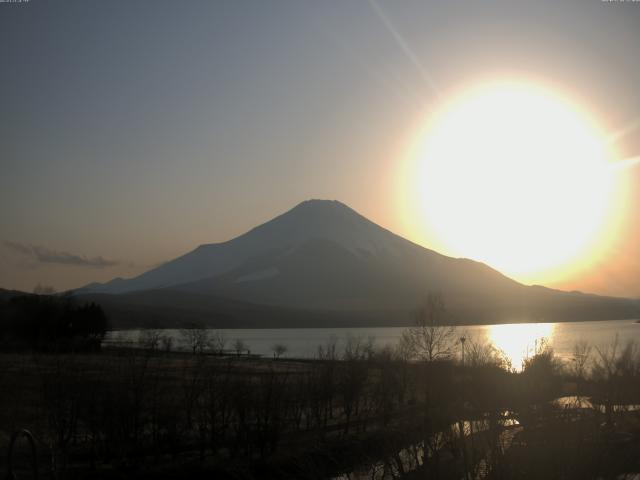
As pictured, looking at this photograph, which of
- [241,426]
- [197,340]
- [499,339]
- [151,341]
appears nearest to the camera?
[241,426]

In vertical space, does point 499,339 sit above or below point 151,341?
below

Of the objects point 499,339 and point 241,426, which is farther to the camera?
point 499,339

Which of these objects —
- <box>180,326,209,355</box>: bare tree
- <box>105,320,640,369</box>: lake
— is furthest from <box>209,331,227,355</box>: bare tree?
<box>105,320,640,369</box>: lake

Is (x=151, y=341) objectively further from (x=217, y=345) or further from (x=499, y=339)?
(x=499, y=339)

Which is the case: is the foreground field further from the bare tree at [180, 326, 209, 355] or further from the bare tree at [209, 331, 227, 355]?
the bare tree at [209, 331, 227, 355]

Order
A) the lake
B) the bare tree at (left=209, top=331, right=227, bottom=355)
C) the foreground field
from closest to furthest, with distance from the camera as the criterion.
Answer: the foreground field, the lake, the bare tree at (left=209, top=331, right=227, bottom=355)

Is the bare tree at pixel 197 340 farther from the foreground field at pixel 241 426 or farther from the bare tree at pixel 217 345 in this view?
the foreground field at pixel 241 426

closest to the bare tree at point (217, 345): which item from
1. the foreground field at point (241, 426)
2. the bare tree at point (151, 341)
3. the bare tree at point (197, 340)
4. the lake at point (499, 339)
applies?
the bare tree at point (197, 340)

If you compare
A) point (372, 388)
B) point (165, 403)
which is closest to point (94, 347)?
point (372, 388)

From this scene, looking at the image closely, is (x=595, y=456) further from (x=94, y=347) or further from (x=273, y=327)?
(x=273, y=327)

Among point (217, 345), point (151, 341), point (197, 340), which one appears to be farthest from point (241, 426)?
point (217, 345)

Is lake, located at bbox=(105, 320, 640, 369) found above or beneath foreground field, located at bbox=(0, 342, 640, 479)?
above

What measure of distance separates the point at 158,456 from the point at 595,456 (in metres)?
14.9

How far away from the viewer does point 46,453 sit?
2034cm
